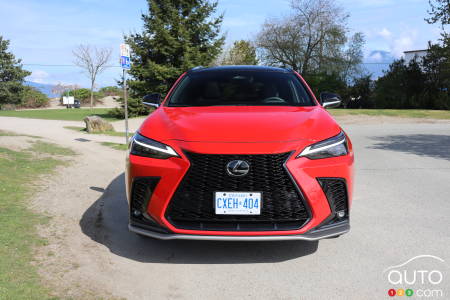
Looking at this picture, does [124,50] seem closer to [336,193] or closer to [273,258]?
[273,258]

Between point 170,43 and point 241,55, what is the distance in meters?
25.0

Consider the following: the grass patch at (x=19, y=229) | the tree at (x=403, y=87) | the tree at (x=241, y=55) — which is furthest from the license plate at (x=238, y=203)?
the tree at (x=241, y=55)

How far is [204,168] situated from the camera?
131 inches

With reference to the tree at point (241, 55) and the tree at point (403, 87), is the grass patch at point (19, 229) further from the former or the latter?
the tree at point (241, 55)

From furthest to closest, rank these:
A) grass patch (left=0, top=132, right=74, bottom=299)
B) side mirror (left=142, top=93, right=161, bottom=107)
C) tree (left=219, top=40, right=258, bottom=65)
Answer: tree (left=219, top=40, right=258, bottom=65) < side mirror (left=142, top=93, right=161, bottom=107) < grass patch (left=0, top=132, right=74, bottom=299)

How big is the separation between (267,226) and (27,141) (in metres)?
10.5

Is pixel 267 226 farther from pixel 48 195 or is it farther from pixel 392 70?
pixel 392 70

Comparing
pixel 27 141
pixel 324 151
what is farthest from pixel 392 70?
pixel 324 151

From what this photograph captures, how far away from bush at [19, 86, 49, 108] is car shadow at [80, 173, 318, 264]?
53.2 m

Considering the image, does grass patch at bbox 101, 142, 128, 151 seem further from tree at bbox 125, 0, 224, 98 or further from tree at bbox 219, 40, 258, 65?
tree at bbox 219, 40, 258, 65

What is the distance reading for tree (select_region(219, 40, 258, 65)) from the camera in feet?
158

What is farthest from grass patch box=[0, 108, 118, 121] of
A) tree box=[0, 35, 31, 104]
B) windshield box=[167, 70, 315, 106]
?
windshield box=[167, 70, 315, 106]

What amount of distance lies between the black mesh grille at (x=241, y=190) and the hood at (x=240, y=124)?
0.19 m

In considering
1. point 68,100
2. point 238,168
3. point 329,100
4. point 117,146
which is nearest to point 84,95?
point 68,100
